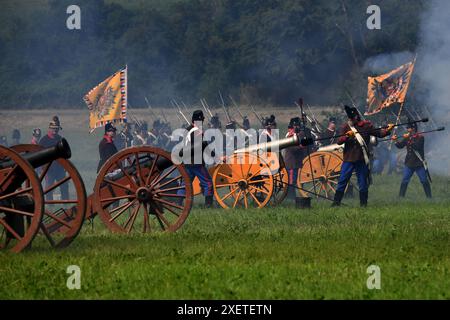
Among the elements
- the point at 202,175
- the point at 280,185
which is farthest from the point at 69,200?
the point at 280,185

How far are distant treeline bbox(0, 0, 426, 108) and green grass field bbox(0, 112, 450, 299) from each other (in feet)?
79.7

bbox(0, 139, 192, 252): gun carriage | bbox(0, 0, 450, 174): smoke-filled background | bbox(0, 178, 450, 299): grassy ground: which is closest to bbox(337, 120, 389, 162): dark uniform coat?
bbox(0, 178, 450, 299): grassy ground

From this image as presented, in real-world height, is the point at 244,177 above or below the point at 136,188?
above

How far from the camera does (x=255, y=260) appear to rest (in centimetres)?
1045

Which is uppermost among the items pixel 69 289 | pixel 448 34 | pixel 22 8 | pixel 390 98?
pixel 22 8

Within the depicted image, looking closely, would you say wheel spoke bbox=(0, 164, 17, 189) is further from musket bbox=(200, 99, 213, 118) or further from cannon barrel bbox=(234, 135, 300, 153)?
musket bbox=(200, 99, 213, 118)

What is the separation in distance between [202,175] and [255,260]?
22.2ft

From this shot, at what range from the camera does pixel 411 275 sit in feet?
31.0

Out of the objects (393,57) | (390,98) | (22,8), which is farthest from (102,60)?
(390,98)

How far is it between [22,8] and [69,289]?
4052 cm

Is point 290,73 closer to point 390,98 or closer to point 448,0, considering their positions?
point 448,0

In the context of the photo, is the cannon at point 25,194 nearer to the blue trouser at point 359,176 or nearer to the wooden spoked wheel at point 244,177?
the wooden spoked wheel at point 244,177

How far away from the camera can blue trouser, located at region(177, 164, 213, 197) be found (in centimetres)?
1698

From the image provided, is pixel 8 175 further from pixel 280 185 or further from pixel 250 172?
pixel 280 185
